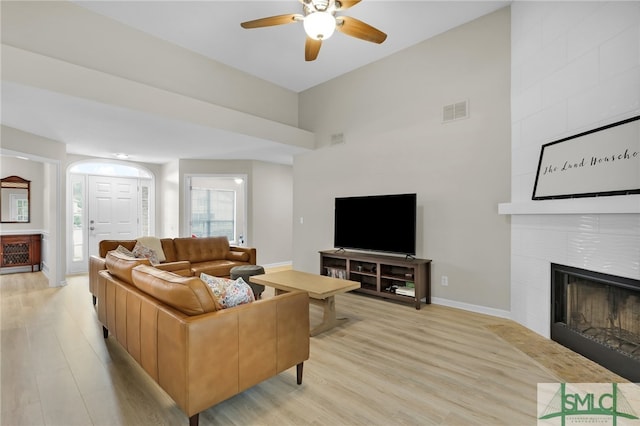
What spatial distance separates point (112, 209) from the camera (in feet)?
22.3

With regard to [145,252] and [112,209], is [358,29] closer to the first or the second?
[145,252]

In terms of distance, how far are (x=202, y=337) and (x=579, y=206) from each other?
300cm

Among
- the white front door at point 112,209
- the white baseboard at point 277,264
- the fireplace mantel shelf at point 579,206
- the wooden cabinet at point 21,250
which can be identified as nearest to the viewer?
the fireplace mantel shelf at point 579,206

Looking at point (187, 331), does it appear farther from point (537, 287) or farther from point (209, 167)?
point (209, 167)

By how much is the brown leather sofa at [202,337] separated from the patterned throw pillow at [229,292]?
12cm

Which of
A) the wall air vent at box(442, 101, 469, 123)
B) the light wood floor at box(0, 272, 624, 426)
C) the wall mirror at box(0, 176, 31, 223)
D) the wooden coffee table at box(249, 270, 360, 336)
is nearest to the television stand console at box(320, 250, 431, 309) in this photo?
the light wood floor at box(0, 272, 624, 426)

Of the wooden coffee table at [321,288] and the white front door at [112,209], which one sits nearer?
the wooden coffee table at [321,288]

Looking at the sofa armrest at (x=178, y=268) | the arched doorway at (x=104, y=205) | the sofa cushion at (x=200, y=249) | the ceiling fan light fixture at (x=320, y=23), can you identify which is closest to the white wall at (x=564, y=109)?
the ceiling fan light fixture at (x=320, y=23)

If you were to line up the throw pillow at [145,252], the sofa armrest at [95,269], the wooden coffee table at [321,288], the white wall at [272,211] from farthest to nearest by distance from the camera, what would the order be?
the white wall at [272,211]
the throw pillow at [145,252]
the sofa armrest at [95,269]
the wooden coffee table at [321,288]

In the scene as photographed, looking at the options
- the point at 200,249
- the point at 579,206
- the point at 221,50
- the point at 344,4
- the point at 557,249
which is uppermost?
the point at 221,50

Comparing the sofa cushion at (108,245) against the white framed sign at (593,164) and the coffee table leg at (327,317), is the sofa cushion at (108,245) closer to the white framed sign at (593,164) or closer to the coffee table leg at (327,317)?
the coffee table leg at (327,317)

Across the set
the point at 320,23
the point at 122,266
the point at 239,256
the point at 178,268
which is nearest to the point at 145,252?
the point at 178,268

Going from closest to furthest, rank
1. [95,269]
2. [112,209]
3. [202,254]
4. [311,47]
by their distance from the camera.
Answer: [311,47] < [95,269] < [202,254] < [112,209]

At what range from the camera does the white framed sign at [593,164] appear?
2268 millimetres
